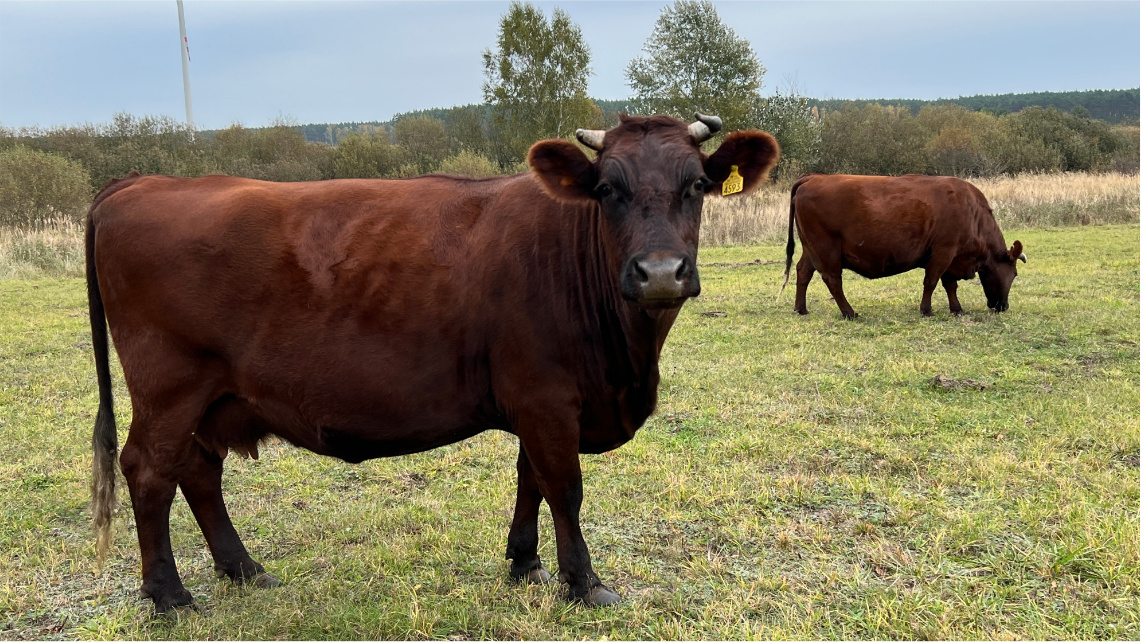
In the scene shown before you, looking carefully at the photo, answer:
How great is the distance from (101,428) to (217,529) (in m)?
0.78

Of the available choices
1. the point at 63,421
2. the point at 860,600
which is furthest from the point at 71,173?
the point at 860,600

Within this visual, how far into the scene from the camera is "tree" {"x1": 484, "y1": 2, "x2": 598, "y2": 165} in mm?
43750

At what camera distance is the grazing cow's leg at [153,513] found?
3.65 m

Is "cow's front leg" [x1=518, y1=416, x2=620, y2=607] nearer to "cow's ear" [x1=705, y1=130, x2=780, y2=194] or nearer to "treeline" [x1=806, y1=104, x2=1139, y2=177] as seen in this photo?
"cow's ear" [x1=705, y1=130, x2=780, y2=194]

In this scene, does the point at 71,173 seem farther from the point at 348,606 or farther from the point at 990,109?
the point at 990,109

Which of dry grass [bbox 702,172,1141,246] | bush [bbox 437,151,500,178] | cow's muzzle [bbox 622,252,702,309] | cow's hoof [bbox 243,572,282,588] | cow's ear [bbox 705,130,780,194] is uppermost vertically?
bush [bbox 437,151,500,178]

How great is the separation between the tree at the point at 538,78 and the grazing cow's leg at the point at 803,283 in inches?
1300

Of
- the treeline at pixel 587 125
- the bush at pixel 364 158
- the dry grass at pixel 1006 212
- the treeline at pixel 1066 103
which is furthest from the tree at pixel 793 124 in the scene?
the bush at pixel 364 158

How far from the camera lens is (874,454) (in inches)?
217

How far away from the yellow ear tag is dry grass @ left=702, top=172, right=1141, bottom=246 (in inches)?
738

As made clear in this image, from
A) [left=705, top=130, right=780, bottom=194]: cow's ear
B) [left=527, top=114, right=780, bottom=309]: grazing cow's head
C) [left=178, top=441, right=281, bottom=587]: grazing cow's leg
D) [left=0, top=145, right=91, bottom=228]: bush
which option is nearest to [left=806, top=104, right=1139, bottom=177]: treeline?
[left=0, top=145, right=91, bottom=228]: bush

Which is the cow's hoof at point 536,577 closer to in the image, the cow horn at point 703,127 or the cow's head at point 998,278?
the cow horn at point 703,127

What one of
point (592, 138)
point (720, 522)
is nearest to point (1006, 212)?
point (720, 522)

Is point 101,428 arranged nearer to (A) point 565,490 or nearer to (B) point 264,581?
(B) point 264,581
